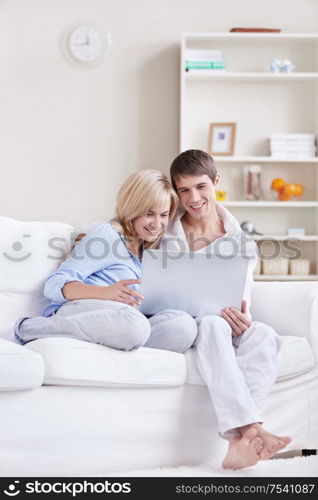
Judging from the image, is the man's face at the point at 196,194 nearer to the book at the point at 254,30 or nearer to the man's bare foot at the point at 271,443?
the man's bare foot at the point at 271,443

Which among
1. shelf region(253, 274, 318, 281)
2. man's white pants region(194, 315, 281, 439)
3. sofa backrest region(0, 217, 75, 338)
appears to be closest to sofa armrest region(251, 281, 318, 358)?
man's white pants region(194, 315, 281, 439)

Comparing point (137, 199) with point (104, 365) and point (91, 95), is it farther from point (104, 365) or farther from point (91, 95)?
point (91, 95)

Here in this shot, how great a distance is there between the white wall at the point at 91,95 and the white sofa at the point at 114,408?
2611 millimetres

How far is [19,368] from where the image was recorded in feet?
6.03

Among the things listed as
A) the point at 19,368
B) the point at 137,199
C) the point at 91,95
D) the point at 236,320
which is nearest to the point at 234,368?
the point at 236,320

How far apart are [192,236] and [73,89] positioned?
2380 mm

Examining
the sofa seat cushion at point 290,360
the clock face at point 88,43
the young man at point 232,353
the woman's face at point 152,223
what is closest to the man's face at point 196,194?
the young man at point 232,353

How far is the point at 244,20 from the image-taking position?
4.62 m

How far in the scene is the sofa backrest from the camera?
248 centimetres

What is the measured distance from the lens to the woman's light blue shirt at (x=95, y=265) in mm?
2250

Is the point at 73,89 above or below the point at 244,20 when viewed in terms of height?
below

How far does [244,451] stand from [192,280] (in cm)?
54

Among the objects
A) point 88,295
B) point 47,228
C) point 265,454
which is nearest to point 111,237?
point 88,295
